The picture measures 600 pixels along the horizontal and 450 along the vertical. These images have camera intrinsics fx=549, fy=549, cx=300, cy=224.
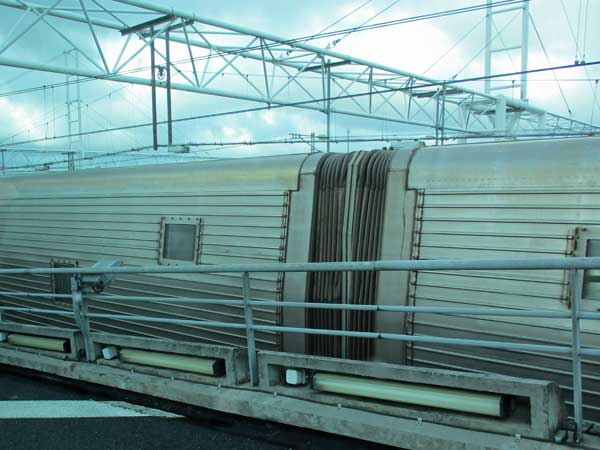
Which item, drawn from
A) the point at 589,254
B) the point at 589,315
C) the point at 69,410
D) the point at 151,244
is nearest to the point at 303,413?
the point at 589,315

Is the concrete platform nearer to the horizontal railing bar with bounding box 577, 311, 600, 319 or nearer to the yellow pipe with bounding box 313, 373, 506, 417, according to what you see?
the yellow pipe with bounding box 313, 373, 506, 417

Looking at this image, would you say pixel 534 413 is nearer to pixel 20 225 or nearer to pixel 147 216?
pixel 147 216

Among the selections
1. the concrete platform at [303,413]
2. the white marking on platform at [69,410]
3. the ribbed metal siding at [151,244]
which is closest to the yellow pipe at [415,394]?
the concrete platform at [303,413]

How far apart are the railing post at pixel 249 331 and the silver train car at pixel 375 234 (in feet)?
3.66

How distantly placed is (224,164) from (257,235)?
106 cm

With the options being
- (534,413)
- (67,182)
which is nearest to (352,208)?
(534,413)

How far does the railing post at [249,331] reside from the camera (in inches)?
153

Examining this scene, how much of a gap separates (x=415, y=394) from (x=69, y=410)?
274 centimetres

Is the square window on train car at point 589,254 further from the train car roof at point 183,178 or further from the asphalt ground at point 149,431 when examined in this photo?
the train car roof at point 183,178

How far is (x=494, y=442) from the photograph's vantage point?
117 inches

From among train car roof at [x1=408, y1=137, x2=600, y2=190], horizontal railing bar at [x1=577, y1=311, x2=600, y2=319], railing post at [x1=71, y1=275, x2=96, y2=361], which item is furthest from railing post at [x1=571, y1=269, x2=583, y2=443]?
railing post at [x1=71, y1=275, x2=96, y2=361]

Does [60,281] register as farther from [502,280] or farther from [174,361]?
[502,280]

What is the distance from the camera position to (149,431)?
3924mm

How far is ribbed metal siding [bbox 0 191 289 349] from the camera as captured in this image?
5.62m
